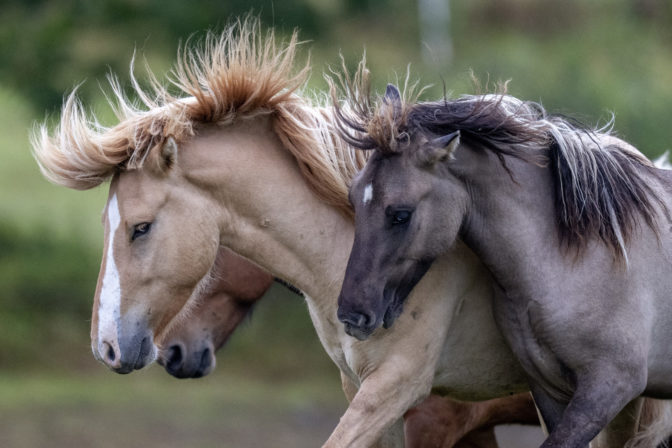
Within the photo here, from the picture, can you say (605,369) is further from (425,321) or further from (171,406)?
(171,406)

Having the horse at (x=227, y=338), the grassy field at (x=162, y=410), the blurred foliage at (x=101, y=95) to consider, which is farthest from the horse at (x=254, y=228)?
the blurred foliage at (x=101, y=95)

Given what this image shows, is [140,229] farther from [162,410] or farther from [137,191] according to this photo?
[162,410]

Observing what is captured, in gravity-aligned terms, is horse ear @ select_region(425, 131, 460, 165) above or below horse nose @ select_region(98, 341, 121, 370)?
above

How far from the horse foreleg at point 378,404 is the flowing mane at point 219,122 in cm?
68

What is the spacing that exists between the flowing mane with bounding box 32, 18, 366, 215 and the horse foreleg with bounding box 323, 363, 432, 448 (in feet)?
2.24

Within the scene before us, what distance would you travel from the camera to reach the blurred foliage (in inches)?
418

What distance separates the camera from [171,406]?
→ 1022 centimetres

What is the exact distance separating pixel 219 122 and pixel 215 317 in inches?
47.6

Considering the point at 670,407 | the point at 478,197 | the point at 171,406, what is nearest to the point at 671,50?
the point at 171,406

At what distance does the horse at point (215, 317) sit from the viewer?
15.8 ft

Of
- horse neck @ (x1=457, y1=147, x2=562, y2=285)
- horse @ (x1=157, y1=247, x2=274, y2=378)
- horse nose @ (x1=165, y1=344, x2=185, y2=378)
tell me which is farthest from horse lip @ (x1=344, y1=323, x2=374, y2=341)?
horse nose @ (x1=165, y1=344, x2=185, y2=378)

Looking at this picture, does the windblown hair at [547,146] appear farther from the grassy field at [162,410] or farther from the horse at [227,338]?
the grassy field at [162,410]

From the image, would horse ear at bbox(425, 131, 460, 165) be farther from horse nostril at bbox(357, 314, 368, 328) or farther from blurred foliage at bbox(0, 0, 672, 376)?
blurred foliage at bbox(0, 0, 672, 376)

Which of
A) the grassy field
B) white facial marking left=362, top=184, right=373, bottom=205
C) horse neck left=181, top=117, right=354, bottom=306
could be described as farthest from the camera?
the grassy field
